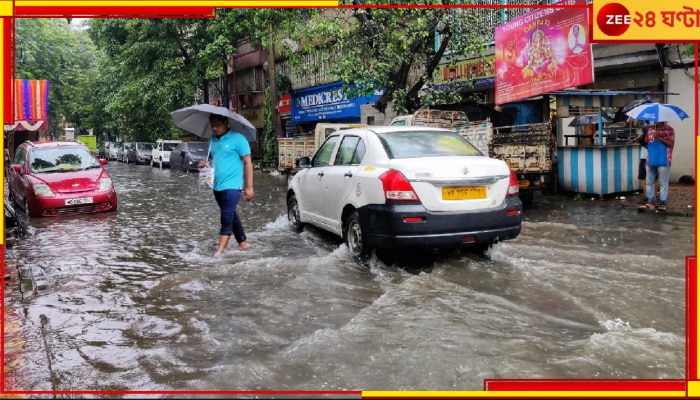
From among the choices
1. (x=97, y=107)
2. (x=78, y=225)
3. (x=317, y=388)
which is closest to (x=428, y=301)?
(x=317, y=388)

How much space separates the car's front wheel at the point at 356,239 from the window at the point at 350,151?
0.71 m

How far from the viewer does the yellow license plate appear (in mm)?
6168

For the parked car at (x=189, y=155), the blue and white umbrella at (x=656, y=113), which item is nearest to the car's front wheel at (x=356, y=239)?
the blue and white umbrella at (x=656, y=113)

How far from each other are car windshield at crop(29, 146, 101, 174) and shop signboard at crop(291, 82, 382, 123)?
13.6 meters

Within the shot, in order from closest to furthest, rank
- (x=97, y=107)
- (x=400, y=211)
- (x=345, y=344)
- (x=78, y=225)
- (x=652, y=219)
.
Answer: (x=345, y=344) → (x=400, y=211) → (x=652, y=219) → (x=78, y=225) → (x=97, y=107)

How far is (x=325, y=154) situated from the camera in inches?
327

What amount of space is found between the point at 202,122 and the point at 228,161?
807 mm

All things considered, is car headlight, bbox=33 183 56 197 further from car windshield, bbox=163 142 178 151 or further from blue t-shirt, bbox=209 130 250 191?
car windshield, bbox=163 142 178 151

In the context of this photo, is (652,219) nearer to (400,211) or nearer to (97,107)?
(400,211)

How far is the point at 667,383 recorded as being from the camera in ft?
11.1

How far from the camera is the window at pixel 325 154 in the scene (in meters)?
8.12

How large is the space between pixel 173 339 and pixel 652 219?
8436mm

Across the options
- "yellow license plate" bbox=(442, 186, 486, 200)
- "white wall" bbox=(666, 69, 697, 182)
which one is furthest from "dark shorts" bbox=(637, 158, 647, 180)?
"yellow license plate" bbox=(442, 186, 486, 200)

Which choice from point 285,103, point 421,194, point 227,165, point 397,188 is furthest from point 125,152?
point 421,194
